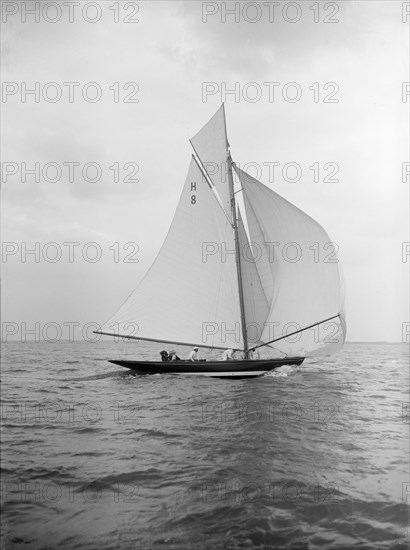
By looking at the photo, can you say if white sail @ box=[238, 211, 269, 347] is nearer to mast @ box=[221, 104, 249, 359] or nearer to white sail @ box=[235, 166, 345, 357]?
white sail @ box=[235, 166, 345, 357]

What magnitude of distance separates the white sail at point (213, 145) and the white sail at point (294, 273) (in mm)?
3610

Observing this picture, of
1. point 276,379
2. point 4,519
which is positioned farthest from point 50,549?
point 276,379

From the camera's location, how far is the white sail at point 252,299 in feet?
93.7

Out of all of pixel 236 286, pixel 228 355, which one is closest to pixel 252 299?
pixel 236 286

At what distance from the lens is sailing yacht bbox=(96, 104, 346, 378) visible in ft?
86.0

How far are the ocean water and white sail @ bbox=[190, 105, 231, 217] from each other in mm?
18328

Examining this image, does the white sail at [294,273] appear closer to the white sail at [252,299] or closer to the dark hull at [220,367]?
the white sail at [252,299]

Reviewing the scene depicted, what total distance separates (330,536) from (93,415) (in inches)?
432

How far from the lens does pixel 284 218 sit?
26719 mm

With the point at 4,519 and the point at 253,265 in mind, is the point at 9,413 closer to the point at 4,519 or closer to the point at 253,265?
the point at 4,519

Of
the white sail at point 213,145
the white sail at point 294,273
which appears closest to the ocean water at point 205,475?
the white sail at point 294,273


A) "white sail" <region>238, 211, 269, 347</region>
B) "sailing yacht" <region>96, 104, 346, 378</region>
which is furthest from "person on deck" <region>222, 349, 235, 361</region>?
"white sail" <region>238, 211, 269, 347</region>

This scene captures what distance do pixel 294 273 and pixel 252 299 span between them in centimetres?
365

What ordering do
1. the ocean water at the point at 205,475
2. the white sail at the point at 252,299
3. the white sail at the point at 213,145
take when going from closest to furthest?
the ocean water at the point at 205,475
the white sail at the point at 252,299
the white sail at the point at 213,145
